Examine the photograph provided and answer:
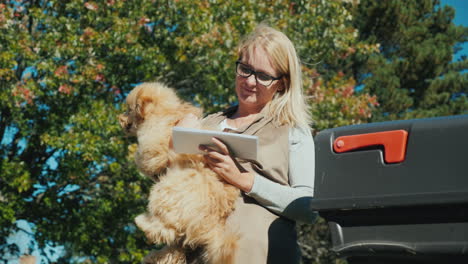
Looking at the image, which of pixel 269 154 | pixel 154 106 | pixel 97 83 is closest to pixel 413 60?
pixel 97 83

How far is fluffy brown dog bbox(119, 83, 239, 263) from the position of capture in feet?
7.95

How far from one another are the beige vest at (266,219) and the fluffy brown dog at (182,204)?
0.18 feet

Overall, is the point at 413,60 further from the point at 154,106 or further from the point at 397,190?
the point at 397,190

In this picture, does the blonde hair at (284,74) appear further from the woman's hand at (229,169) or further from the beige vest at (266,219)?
the woman's hand at (229,169)

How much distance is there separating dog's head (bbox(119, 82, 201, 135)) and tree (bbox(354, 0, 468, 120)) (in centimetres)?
2059

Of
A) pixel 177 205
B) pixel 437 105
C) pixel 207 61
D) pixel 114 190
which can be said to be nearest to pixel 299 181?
pixel 177 205

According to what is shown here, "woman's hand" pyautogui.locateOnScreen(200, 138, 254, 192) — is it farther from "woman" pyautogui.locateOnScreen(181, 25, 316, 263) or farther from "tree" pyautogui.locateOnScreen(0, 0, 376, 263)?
"tree" pyautogui.locateOnScreen(0, 0, 376, 263)

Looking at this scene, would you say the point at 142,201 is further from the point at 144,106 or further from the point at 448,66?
the point at 448,66

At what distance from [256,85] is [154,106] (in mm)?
615

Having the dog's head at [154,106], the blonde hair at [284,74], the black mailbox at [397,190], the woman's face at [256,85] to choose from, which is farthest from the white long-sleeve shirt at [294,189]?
the dog's head at [154,106]

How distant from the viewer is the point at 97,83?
9672mm

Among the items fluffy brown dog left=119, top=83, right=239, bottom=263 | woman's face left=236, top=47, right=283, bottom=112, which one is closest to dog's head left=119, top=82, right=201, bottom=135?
Answer: fluffy brown dog left=119, top=83, right=239, bottom=263

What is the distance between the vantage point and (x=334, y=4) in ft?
34.7

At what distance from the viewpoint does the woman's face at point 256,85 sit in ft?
8.59
